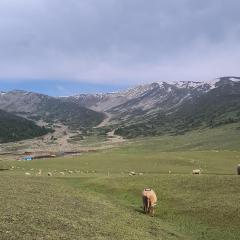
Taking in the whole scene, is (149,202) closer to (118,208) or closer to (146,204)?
(146,204)

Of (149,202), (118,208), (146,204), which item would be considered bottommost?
(118,208)

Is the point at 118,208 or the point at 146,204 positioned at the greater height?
the point at 146,204

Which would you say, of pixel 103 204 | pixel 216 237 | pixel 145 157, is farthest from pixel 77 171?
pixel 216 237

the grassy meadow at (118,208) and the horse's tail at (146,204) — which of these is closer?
the grassy meadow at (118,208)

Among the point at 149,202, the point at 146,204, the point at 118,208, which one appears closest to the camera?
the point at 149,202

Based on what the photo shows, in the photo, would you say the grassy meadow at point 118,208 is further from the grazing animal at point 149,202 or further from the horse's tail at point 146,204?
the horse's tail at point 146,204

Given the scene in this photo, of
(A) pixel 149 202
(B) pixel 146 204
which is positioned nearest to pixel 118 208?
(B) pixel 146 204

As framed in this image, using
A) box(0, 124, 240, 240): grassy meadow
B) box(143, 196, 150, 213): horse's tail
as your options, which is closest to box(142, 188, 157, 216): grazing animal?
box(143, 196, 150, 213): horse's tail

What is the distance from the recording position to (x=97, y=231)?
37562 mm

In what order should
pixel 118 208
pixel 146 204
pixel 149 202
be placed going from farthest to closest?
pixel 118 208 < pixel 146 204 < pixel 149 202

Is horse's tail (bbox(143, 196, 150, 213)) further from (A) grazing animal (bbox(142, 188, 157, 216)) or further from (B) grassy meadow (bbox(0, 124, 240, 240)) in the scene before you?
(B) grassy meadow (bbox(0, 124, 240, 240))

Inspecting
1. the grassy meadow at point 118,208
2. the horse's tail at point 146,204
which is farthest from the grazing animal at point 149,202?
the grassy meadow at point 118,208

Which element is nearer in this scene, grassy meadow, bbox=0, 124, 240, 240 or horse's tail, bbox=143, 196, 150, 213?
grassy meadow, bbox=0, 124, 240, 240

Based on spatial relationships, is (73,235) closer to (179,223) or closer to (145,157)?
(179,223)
